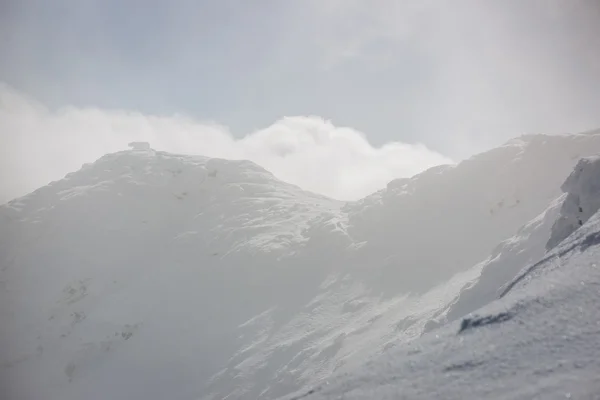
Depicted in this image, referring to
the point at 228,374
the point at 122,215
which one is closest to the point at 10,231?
the point at 122,215

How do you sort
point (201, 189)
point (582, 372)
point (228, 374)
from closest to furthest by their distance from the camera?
point (582, 372) → point (228, 374) → point (201, 189)

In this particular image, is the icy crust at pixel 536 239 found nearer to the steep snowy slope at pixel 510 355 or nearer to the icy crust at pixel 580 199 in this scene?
the icy crust at pixel 580 199

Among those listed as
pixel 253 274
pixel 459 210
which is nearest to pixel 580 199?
pixel 459 210

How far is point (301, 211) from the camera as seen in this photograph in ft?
159

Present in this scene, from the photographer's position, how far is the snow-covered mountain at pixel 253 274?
2570cm

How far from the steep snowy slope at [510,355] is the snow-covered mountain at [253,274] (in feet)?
37.9

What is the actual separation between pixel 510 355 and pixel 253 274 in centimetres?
3442

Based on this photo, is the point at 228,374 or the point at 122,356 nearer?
the point at 228,374

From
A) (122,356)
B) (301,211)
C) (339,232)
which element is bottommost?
(122,356)

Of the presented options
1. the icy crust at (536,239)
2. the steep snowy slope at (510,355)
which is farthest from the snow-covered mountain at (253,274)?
the steep snowy slope at (510,355)

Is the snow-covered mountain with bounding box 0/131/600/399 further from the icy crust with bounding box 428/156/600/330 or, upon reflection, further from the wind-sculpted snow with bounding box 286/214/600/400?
the wind-sculpted snow with bounding box 286/214/600/400

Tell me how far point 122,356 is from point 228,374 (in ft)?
37.1

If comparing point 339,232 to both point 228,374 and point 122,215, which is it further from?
point 122,215

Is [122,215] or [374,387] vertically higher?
[122,215]
